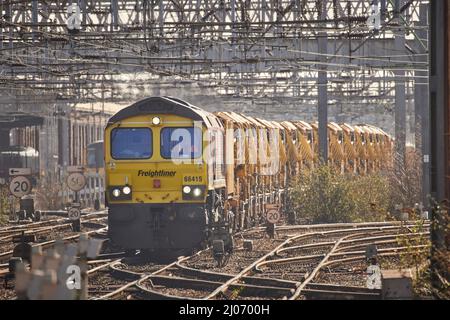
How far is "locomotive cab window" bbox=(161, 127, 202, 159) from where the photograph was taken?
17938 millimetres

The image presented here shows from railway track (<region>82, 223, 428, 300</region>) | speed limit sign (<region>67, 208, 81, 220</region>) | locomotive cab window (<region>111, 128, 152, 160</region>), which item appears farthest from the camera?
speed limit sign (<region>67, 208, 81, 220</region>)

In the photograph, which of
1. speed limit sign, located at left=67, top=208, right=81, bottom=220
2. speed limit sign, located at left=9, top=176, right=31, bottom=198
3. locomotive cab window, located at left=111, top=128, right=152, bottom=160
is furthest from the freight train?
speed limit sign, located at left=9, top=176, right=31, bottom=198

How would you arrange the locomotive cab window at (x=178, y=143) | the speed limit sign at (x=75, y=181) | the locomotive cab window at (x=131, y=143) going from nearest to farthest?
the locomotive cab window at (x=178, y=143) < the locomotive cab window at (x=131, y=143) < the speed limit sign at (x=75, y=181)

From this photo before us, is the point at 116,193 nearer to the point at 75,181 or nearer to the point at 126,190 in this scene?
the point at 126,190

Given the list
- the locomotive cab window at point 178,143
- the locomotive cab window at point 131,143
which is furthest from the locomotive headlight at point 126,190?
the locomotive cab window at point 178,143

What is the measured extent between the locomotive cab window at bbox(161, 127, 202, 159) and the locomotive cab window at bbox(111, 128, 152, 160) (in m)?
0.27

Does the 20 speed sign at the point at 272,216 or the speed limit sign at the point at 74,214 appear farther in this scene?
the speed limit sign at the point at 74,214

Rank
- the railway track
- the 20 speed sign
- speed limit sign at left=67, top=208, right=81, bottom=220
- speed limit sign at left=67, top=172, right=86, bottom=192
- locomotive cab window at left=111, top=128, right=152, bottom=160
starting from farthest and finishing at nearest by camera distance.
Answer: speed limit sign at left=67, top=172, right=86, bottom=192
speed limit sign at left=67, top=208, right=81, bottom=220
the 20 speed sign
locomotive cab window at left=111, top=128, right=152, bottom=160
the railway track

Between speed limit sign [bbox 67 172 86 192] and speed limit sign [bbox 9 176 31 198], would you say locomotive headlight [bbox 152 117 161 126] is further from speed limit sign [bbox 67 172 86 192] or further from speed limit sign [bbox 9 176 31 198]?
speed limit sign [bbox 67 172 86 192]

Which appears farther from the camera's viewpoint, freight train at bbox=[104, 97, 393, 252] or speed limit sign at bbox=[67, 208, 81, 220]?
speed limit sign at bbox=[67, 208, 81, 220]

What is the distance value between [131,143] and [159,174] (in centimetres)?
76

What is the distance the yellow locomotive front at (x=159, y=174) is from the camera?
58.3ft

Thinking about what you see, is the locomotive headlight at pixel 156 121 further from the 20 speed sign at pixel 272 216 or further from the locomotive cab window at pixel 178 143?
the 20 speed sign at pixel 272 216
